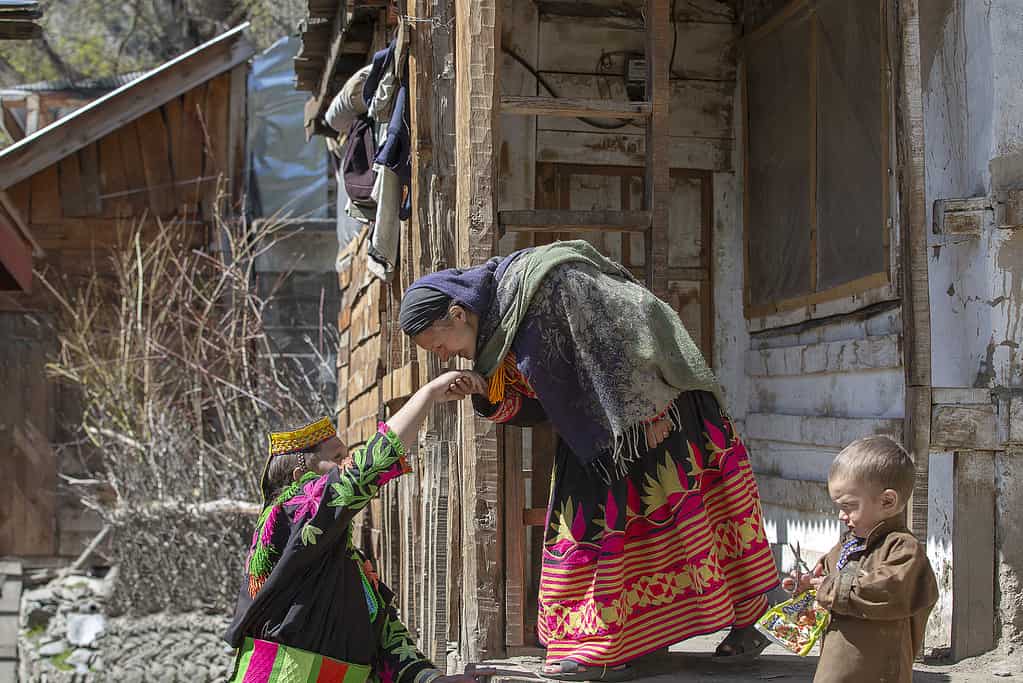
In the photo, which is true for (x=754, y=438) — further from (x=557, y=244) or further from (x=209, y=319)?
(x=209, y=319)

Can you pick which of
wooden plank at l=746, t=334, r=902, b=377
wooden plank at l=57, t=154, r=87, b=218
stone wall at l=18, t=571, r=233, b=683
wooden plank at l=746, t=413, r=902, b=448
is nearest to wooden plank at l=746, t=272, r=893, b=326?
wooden plank at l=746, t=334, r=902, b=377

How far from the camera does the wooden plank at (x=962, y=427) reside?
400cm

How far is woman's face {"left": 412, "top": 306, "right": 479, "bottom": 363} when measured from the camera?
346 cm

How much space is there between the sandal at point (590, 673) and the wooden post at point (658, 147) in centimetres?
130

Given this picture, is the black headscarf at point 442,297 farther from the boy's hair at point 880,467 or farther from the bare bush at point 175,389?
the bare bush at point 175,389

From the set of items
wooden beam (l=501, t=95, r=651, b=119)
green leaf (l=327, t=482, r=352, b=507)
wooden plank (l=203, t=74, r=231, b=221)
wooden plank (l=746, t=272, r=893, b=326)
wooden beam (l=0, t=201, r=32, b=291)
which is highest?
wooden plank (l=203, t=74, r=231, b=221)

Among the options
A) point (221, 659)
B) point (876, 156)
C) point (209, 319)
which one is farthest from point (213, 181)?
point (876, 156)

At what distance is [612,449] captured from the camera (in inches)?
138

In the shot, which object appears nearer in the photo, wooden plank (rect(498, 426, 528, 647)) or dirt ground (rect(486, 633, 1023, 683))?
dirt ground (rect(486, 633, 1023, 683))

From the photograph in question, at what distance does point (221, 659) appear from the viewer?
830 centimetres

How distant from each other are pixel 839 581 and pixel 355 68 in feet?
19.3

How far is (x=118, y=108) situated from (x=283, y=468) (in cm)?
856

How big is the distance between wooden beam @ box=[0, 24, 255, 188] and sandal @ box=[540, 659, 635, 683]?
347 inches

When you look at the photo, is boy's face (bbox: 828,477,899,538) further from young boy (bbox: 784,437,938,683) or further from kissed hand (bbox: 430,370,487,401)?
kissed hand (bbox: 430,370,487,401)
